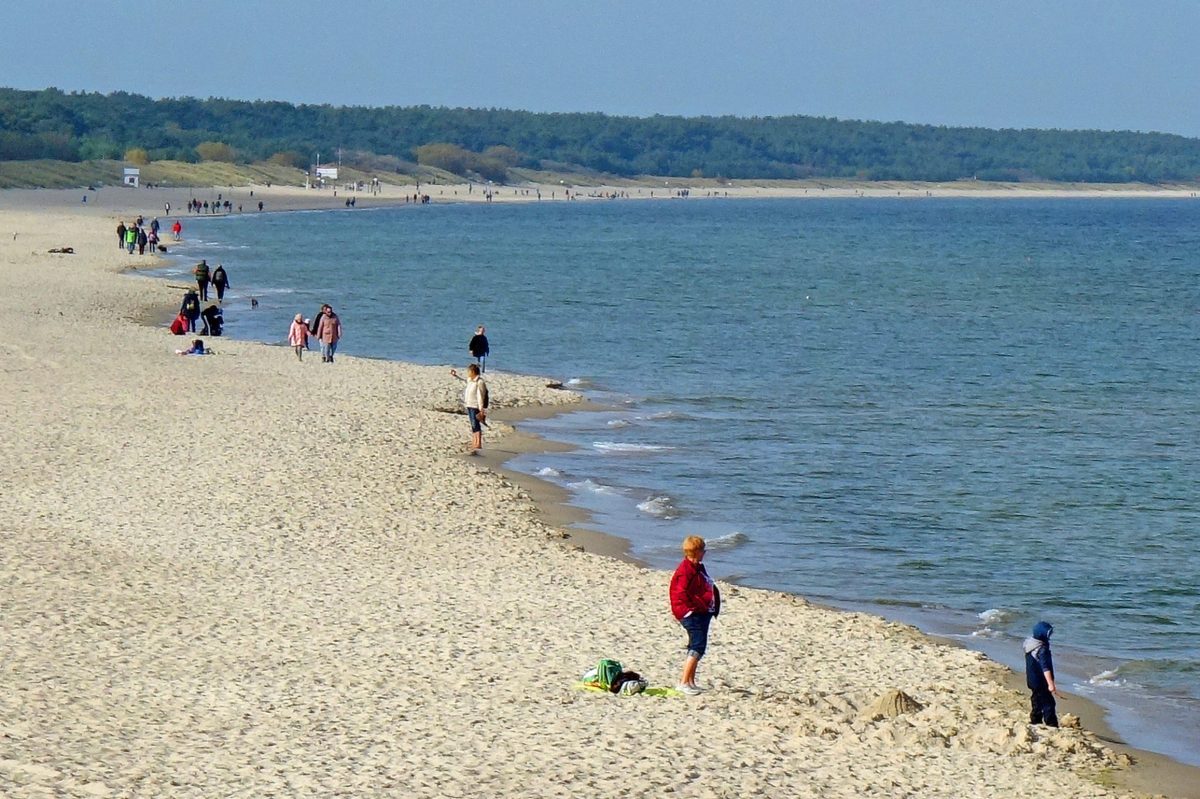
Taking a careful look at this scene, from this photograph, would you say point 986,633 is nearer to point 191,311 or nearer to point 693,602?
point 693,602

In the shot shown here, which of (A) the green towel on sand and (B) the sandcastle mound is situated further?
(A) the green towel on sand

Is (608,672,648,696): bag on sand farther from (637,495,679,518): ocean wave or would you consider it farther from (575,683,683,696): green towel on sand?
(637,495,679,518): ocean wave

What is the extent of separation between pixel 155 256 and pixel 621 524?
5102 cm

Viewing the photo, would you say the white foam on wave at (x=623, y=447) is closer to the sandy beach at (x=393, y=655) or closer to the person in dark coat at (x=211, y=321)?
the sandy beach at (x=393, y=655)

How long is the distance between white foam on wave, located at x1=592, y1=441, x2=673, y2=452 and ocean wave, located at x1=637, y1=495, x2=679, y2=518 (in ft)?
12.5

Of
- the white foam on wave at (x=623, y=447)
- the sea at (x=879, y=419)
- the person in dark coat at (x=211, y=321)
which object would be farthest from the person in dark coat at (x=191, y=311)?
the white foam on wave at (x=623, y=447)

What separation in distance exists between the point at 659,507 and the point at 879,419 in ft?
33.7

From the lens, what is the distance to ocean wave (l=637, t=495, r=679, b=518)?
21859 millimetres

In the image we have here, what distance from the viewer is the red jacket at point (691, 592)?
1262 centimetres

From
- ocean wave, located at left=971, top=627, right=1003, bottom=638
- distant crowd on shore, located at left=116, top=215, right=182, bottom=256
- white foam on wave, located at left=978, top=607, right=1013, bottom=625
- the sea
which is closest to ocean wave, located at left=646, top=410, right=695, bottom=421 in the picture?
the sea

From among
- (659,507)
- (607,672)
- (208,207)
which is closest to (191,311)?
(659,507)

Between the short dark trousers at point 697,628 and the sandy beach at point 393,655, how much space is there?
1.46 ft

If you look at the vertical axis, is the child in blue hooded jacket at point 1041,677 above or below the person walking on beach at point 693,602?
below

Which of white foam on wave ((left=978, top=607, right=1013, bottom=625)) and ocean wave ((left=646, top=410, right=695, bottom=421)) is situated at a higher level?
white foam on wave ((left=978, top=607, right=1013, bottom=625))
